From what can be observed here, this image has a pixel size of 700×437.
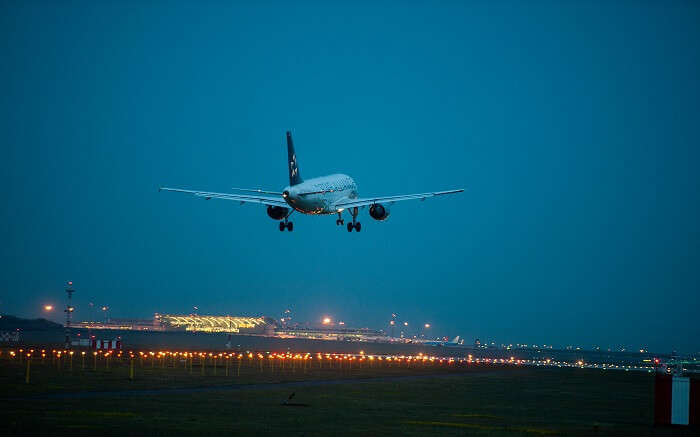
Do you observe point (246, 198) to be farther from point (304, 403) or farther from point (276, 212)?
point (304, 403)

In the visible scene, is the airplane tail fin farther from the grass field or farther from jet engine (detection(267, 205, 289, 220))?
the grass field

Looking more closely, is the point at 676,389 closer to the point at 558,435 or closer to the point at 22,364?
the point at 558,435

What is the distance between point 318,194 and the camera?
72312mm

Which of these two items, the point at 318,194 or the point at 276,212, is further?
the point at 276,212

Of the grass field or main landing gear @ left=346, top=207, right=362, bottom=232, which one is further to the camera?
main landing gear @ left=346, top=207, right=362, bottom=232

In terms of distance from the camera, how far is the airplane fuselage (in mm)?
70000

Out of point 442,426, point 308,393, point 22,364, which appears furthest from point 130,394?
point 22,364

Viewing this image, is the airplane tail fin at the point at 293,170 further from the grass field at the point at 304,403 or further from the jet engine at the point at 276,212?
the grass field at the point at 304,403

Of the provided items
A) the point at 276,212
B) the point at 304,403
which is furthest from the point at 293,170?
the point at 304,403

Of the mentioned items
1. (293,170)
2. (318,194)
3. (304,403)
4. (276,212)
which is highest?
(293,170)

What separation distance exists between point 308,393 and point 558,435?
1951 cm

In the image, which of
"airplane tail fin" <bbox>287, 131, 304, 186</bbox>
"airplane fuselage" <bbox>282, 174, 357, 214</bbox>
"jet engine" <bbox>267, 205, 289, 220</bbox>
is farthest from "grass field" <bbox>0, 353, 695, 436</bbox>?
"airplane tail fin" <bbox>287, 131, 304, 186</bbox>

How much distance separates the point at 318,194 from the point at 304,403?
32.9 metres

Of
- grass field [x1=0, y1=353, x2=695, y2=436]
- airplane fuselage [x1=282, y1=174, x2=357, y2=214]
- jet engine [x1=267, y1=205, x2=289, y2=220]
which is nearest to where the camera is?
grass field [x1=0, y1=353, x2=695, y2=436]
